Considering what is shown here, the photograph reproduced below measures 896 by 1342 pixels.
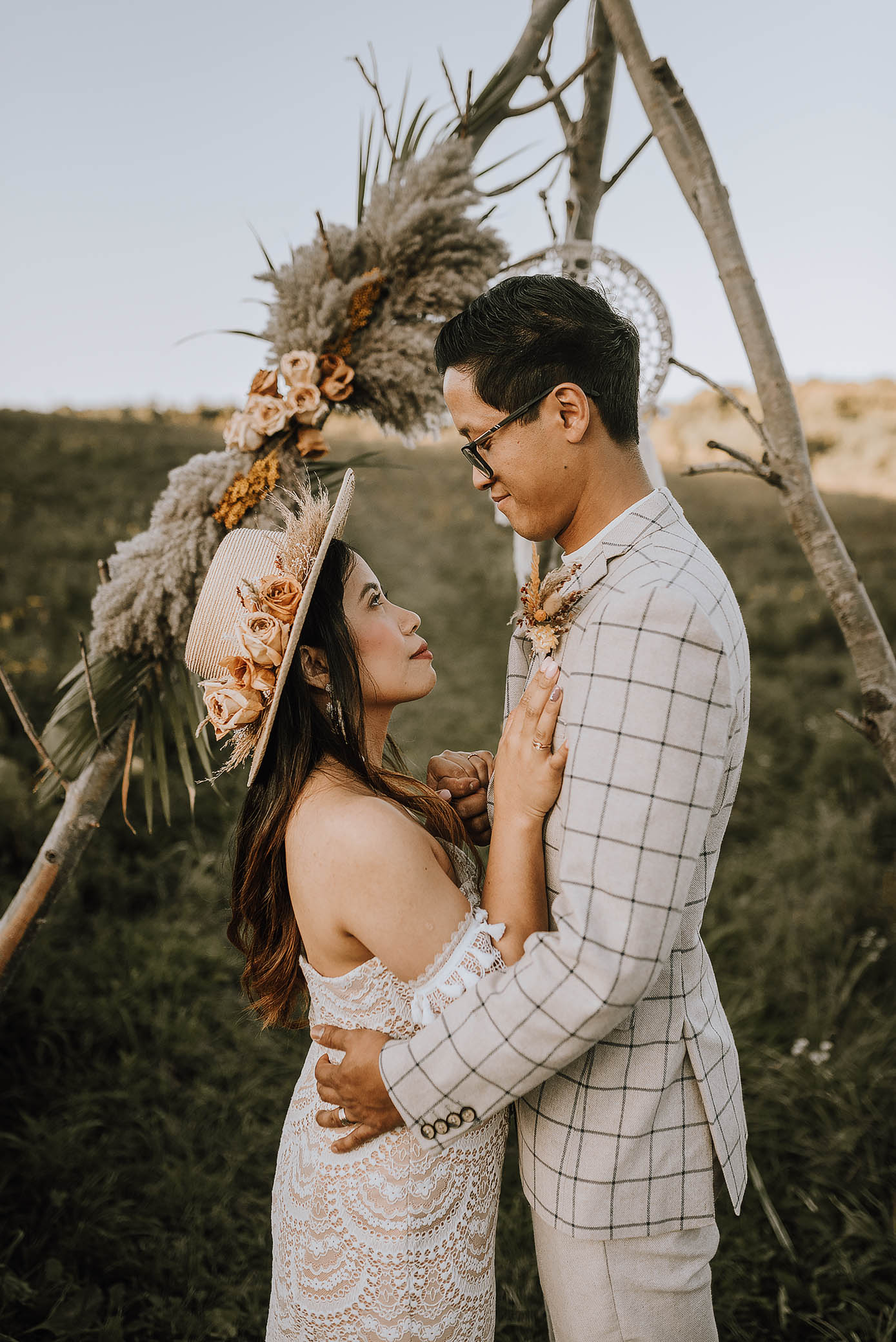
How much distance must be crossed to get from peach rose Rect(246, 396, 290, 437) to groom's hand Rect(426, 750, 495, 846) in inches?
41.0

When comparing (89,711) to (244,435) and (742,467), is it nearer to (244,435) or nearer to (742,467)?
(244,435)

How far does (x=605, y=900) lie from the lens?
1.36 m

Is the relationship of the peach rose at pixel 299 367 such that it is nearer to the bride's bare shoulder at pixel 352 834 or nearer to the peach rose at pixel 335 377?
the peach rose at pixel 335 377

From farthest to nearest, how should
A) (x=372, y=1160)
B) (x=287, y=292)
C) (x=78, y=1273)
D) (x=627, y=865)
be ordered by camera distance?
(x=78, y=1273), (x=287, y=292), (x=372, y=1160), (x=627, y=865)

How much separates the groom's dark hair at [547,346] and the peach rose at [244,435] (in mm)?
953

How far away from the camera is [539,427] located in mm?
1688

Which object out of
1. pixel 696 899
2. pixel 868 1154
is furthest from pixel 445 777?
→ pixel 868 1154

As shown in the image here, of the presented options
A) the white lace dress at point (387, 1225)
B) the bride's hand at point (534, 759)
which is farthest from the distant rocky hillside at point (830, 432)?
the white lace dress at point (387, 1225)

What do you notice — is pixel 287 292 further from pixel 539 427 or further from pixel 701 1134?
pixel 701 1134

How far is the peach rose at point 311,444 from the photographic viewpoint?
258 centimetres

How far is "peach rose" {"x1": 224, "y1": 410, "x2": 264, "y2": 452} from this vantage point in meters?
2.51

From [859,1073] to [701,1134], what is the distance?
279 cm

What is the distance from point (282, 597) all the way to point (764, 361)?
1461mm

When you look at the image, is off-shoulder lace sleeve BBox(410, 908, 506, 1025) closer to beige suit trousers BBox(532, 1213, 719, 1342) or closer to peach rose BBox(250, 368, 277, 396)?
beige suit trousers BBox(532, 1213, 719, 1342)
